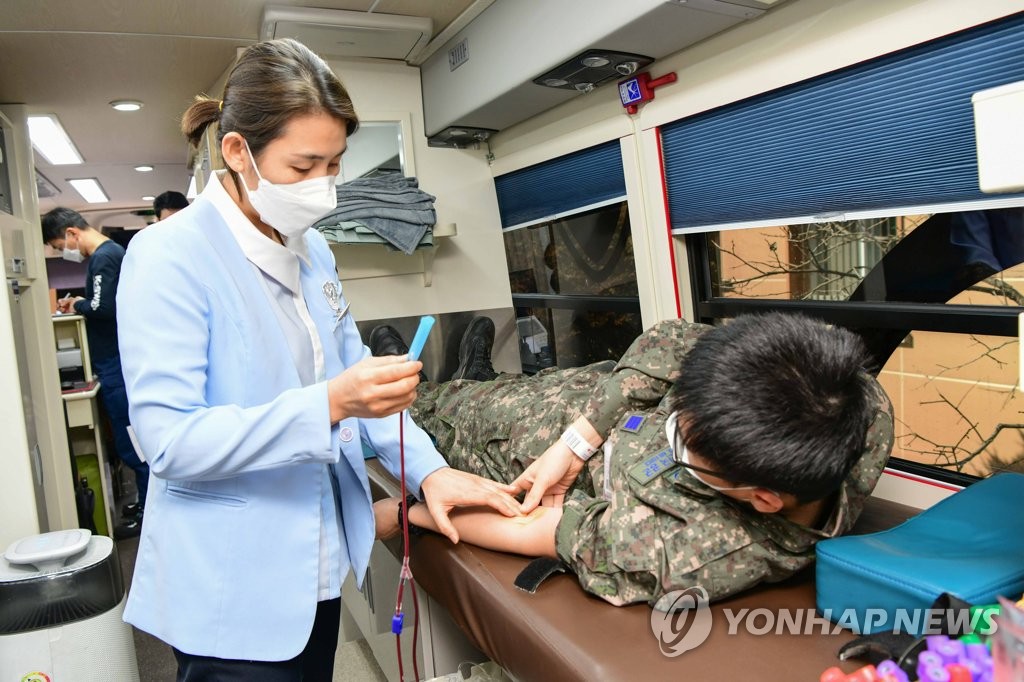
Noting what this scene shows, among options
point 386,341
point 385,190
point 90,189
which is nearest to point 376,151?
point 385,190

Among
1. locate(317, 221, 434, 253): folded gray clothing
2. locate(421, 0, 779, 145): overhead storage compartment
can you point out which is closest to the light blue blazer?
locate(421, 0, 779, 145): overhead storage compartment

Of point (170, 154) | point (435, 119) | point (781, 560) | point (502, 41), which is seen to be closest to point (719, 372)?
point (781, 560)

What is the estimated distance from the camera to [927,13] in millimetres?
1424

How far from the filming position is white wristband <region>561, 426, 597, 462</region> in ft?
5.86

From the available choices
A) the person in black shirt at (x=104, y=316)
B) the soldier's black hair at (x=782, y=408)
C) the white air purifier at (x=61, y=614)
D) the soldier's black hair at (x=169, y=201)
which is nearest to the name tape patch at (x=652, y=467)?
the soldier's black hair at (x=782, y=408)

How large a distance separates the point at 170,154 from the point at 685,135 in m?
4.33

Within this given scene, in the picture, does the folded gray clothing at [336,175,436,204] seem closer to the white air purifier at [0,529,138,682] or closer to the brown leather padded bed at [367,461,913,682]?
the white air purifier at [0,529,138,682]

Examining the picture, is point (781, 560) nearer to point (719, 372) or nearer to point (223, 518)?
point (719, 372)

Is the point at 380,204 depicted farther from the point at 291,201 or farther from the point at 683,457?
the point at 683,457

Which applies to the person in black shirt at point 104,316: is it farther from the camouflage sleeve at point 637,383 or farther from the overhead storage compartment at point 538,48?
the camouflage sleeve at point 637,383

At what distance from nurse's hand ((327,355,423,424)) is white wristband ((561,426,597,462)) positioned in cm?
78

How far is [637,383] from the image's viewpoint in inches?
72.4

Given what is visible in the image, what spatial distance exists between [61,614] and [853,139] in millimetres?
2234

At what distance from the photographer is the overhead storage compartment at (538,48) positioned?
1.79 metres
